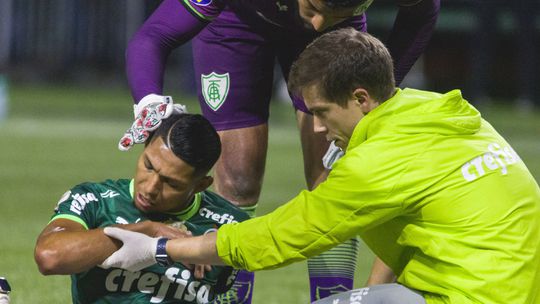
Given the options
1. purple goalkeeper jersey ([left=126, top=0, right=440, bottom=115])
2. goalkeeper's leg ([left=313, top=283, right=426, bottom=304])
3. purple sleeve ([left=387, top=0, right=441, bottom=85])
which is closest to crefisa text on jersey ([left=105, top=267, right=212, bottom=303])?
goalkeeper's leg ([left=313, top=283, right=426, bottom=304])

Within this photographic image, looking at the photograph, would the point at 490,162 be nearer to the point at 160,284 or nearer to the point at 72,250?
the point at 160,284

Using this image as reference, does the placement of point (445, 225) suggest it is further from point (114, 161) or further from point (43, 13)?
point (43, 13)

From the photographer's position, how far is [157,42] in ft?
17.5

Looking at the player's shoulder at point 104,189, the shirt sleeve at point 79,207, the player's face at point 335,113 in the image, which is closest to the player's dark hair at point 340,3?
the player's face at point 335,113

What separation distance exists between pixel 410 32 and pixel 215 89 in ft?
3.23

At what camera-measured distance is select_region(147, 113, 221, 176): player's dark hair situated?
14.9 feet

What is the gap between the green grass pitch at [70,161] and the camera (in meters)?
7.18

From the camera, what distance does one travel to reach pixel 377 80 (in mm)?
4184

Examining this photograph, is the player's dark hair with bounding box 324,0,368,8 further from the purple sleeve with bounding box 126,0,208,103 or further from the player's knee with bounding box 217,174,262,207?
the player's knee with bounding box 217,174,262,207

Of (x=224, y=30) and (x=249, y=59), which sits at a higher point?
(x=224, y=30)

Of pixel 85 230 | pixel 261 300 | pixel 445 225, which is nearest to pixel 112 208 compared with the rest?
pixel 85 230

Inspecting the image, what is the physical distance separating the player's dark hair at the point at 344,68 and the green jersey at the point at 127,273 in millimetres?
867

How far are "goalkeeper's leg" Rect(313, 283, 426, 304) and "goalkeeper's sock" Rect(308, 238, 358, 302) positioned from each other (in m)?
1.32

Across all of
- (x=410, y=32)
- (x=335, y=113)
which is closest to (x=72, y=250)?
(x=335, y=113)
